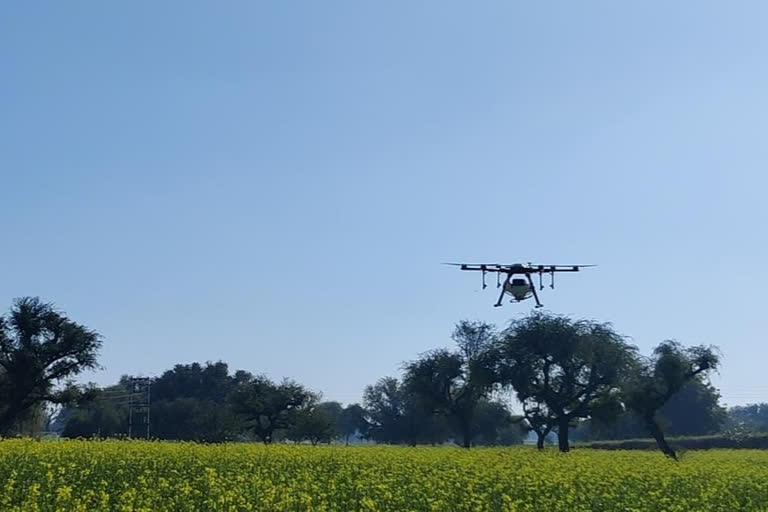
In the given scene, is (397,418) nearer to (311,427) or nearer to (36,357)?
(311,427)

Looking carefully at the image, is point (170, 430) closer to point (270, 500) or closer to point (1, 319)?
point (1, 319)

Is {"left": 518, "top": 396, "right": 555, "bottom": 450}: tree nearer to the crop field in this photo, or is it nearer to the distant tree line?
the distant tree line

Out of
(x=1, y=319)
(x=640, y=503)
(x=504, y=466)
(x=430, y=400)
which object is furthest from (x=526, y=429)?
(x=640, y=503)

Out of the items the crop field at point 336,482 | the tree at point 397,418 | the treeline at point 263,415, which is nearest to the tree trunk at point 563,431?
the treeline at point 263,415

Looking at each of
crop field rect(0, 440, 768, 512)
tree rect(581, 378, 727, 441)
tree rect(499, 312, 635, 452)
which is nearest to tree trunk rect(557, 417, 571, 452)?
tree rect(499, 312, 635, 452)

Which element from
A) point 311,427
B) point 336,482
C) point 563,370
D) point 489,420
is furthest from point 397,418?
point 336,482

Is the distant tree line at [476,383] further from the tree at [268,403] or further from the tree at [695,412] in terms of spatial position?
the tree at [695,412]
